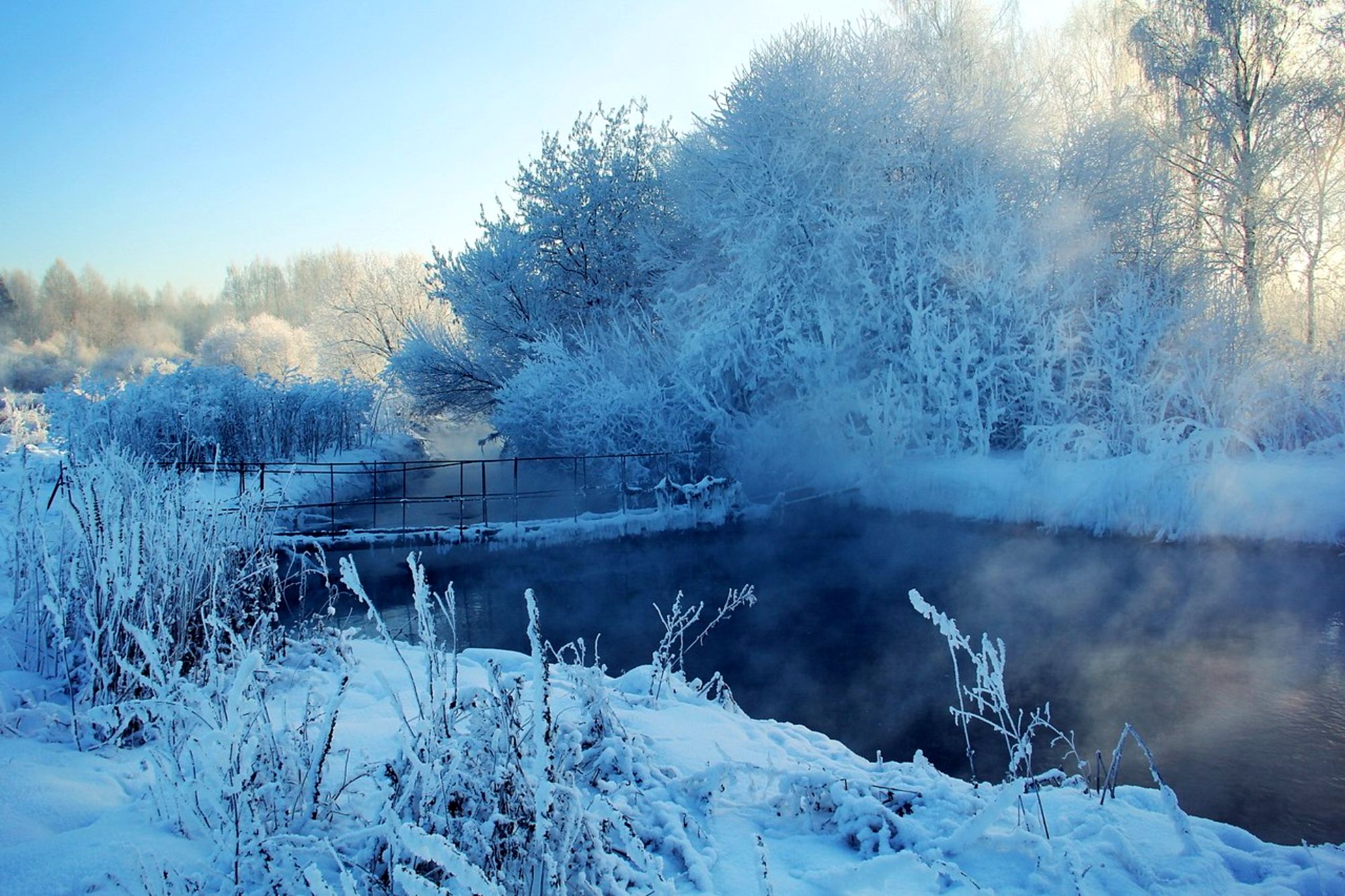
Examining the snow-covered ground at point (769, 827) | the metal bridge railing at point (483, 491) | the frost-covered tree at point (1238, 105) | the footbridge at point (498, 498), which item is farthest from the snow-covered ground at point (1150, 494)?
the snow-covered ground at point (769, 827)

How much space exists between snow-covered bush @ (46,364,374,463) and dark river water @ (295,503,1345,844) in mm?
7849

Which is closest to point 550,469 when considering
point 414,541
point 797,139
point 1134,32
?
point 414,541

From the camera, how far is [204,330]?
59.3 metres

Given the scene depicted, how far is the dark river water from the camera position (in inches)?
256

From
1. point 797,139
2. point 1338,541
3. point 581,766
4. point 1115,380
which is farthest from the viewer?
point 797,139

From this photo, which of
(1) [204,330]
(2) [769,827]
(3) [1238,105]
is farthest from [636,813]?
(1) [204,330]

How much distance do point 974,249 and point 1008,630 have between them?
9579mm

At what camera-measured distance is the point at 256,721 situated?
322 cm

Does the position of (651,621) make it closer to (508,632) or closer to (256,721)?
(508,632)

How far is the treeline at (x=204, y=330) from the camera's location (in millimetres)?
38312

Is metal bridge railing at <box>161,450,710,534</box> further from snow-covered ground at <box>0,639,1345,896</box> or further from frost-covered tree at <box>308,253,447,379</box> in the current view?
frost-covered tree at <box>308,253,447,379</box>

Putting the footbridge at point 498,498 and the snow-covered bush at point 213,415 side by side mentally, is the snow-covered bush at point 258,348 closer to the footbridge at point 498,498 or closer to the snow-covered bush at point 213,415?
the snow-covered bush at point 213,415

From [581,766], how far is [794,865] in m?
1.14

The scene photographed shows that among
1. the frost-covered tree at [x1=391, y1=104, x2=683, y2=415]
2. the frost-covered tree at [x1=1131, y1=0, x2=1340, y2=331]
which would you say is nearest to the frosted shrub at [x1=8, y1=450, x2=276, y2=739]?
the frost-covered tree at [x1=391, y1=104, x2=683, y2=415]
